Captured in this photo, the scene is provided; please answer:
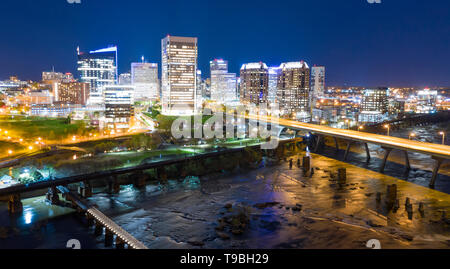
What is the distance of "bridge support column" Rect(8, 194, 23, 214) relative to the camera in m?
17.8

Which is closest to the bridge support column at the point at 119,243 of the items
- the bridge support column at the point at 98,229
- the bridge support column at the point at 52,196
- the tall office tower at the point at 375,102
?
the bridge support column at the point at 98,229

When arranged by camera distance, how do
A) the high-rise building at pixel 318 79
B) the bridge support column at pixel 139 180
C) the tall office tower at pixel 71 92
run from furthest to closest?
1. the high-rise building at pixel 318 79
2. the tall office tower at pixel 71 92
3. the bridge support column at pixel 139 180

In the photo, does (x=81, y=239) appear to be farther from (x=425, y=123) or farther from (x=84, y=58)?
(x=84, y=58)

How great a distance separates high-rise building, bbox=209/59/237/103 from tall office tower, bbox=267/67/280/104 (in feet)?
71.3

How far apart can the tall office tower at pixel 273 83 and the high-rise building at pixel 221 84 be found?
71.3 ft

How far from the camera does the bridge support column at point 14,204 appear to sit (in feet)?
58.4

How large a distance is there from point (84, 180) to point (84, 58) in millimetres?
103850

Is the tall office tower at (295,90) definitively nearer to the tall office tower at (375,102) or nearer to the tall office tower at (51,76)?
the tall office tower at (375,102)

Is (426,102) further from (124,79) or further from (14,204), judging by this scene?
(124,79)

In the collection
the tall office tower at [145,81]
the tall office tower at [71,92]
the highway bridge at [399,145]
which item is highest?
the tall office tower at [145,81]

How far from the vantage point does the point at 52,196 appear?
19.1m

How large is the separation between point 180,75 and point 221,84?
57.7 meters

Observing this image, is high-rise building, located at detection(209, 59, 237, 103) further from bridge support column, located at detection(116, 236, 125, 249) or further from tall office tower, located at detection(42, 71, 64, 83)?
bridge support column, located at detection(116, 236, 125, 249)

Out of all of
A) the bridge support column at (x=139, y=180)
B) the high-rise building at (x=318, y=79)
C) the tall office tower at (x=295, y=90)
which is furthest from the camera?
the high-rise building at (x=318, y=79)
